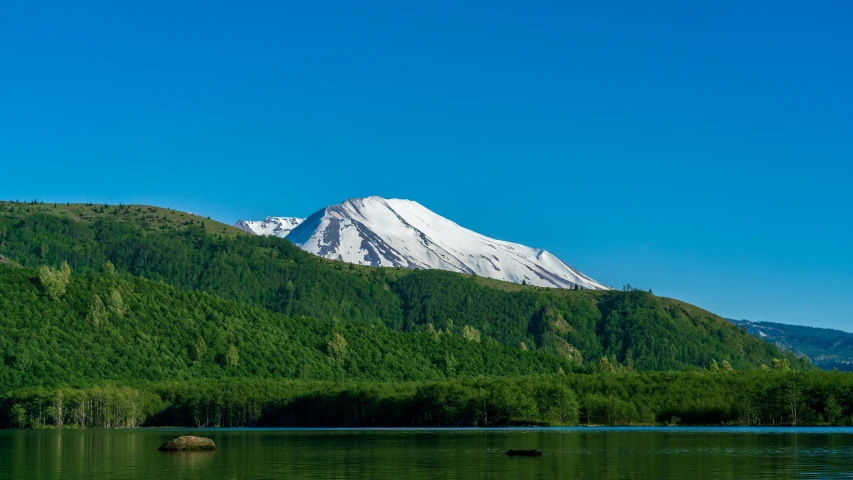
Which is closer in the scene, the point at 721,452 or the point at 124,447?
the point at 721,452

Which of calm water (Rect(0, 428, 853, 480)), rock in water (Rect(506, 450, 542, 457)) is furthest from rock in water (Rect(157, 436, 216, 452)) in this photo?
rock in water (Rect(506, 450, 542, 457))

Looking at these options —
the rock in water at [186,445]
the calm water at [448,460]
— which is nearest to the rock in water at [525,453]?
the calm water at [448,460]

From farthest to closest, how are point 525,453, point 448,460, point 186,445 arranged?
point 186,445 < point 525,453 < point 448,460

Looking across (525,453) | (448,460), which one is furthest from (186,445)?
(525,453)

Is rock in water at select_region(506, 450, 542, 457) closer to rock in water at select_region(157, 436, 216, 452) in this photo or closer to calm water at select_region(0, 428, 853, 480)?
calm water at select_region(0, 428, 853, 480)

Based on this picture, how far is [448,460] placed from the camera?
379 ft

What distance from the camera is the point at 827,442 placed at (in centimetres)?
14662

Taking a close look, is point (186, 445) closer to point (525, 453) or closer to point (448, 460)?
point (448, 460)

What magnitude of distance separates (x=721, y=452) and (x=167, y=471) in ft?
201

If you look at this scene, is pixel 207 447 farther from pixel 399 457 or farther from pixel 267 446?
pixel 399 457

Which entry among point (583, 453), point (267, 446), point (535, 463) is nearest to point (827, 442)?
point (583, 453)

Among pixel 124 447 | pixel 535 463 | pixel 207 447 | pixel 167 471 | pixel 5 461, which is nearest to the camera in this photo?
pixel 167 471

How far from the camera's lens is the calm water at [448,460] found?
95.4 m

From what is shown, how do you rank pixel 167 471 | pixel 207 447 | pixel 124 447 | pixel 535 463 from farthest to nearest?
pixel 124 447 < pixel 207 447 < pixel 535 463 < pixel 167 471
